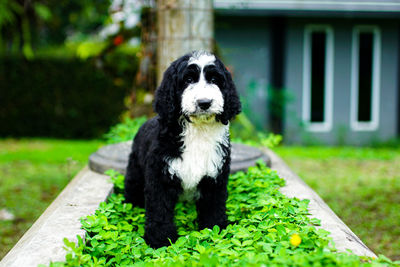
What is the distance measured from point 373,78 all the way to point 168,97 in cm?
971

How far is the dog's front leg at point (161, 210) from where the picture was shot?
3004mm

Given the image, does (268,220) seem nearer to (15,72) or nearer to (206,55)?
(206,55)

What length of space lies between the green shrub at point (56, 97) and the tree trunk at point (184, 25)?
566cm

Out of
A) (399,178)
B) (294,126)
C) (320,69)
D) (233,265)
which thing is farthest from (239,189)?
(320,69)

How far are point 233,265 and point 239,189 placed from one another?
5.07 ft

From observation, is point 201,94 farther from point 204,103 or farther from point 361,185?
point 361,185

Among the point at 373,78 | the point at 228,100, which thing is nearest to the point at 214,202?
the point at 228,100

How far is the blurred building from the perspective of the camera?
1095cm

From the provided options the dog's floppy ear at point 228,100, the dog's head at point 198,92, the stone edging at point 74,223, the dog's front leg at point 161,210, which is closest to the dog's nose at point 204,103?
the dog's head at point 198,92

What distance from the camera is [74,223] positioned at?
114 inches

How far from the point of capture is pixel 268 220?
297 cm

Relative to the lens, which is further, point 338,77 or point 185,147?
point 338,77

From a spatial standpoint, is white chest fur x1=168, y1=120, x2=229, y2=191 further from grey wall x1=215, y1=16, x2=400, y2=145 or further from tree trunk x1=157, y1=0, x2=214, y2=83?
grey wall x1=215, y1=16, x2=400, y2=145

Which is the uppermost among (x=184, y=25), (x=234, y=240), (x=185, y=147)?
(x=184, y=25)
